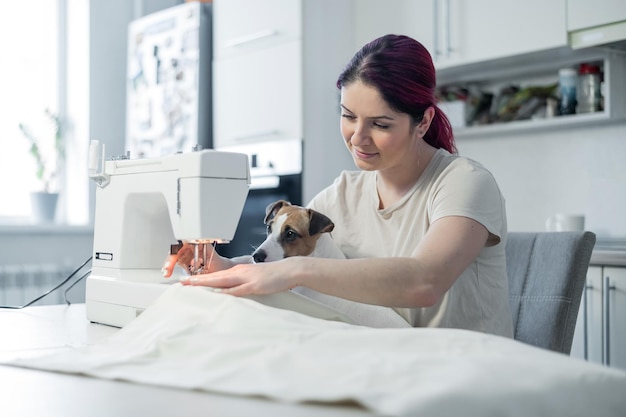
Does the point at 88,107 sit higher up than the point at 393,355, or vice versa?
the point at 88,107

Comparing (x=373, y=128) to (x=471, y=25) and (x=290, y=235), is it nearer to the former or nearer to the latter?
(x=290, y=235)

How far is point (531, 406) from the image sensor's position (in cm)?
61

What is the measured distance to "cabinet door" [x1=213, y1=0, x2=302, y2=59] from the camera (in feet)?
11.7

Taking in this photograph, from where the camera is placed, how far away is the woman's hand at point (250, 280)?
1074 millimetres

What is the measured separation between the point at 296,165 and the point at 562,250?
2060mm

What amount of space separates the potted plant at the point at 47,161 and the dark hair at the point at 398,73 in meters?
3.06

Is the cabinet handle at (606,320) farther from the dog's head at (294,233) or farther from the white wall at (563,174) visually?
the dog's head at (294,233)

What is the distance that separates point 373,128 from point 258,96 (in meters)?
2.28

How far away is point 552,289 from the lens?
1538mm

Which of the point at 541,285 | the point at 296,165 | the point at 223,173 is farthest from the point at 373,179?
the point at 296,165

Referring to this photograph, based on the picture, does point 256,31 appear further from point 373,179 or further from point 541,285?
point 541,285

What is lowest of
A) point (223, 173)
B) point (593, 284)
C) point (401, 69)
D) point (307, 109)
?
point (593, 284)

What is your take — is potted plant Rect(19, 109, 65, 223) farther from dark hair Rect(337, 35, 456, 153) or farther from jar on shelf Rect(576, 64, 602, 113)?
dark hair Rect(337, 35, 456, 153)

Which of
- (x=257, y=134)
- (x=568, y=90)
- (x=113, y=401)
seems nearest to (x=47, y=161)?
(x=257, y=134)
